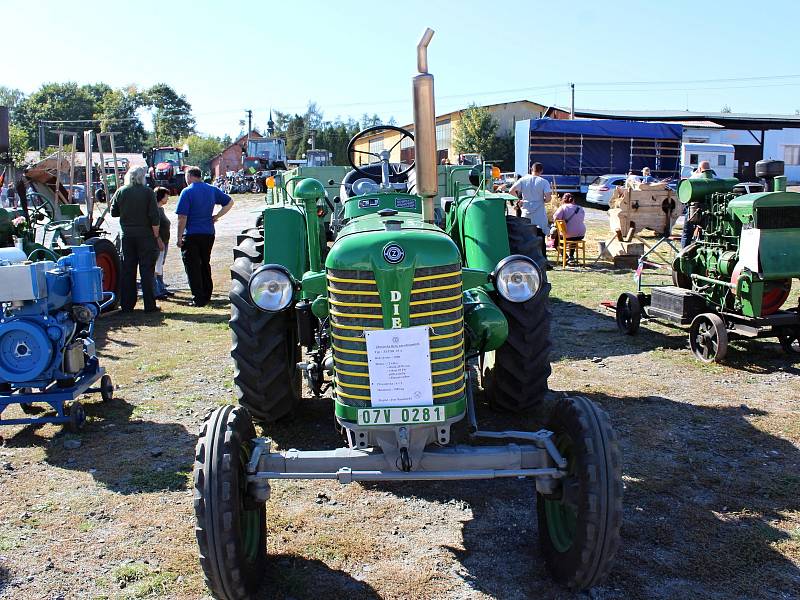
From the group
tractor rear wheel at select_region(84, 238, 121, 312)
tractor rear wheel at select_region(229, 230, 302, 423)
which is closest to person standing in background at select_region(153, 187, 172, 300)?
tractor rear wheel at select_region(84, 238, 121, 312)

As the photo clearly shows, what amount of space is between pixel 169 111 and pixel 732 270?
277 feet

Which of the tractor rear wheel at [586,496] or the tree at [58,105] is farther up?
the tree at [58,105]

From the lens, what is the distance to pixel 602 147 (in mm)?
28250

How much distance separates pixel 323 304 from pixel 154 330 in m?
5.01

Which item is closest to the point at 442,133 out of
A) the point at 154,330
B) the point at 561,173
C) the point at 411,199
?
the point at 561,173

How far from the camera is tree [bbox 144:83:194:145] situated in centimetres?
8131

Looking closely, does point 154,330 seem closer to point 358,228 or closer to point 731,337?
point 358,228

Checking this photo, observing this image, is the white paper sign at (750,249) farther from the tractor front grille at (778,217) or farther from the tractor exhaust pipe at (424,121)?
the tractor exhaust pipe at (424,121)

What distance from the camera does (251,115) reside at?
199 feet

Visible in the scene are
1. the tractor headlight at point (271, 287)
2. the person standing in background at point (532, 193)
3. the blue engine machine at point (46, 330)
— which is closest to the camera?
the tractor headlight at point (271, 287)

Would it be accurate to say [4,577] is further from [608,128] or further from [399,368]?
[608,128]

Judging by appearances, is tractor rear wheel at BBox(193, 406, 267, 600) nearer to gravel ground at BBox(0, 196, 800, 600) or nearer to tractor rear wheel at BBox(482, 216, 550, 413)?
gravel ground at BBox(0, 196, 800, 600)

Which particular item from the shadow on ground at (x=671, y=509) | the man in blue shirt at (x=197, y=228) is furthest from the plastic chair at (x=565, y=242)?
the shadow on ground at (x=671, y=509)

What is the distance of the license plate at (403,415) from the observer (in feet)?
10.2
